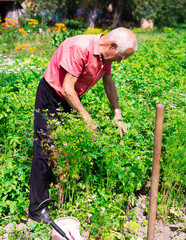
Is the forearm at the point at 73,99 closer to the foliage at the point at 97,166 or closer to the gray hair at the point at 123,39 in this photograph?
the foliage at the point at 97,166

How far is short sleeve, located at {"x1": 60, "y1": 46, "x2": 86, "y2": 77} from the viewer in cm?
254

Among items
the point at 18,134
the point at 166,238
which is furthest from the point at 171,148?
the point at 18,134

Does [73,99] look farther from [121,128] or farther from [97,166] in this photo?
[97,166]

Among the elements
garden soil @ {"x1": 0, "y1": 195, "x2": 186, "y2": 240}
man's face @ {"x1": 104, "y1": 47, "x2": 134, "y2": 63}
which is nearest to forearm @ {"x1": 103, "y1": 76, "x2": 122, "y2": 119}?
man's face @ {"x1": 104, "y1": 47, "x2": 134, "y2": 63}

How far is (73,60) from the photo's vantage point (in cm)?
255

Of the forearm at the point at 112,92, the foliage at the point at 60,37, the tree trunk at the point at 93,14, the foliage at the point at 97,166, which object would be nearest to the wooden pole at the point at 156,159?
the foliage at the point at 97,166

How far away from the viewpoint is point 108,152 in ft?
8.87

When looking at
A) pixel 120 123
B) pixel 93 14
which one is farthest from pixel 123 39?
pixel 93 14

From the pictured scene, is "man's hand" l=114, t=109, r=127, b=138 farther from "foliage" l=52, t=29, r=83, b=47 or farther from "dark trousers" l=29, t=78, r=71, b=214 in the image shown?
"foliage" l=52, t=29, r=83, b=47

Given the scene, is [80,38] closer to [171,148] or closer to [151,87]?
[171,148]

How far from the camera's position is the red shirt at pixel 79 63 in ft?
8.40

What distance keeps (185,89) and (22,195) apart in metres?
3.36

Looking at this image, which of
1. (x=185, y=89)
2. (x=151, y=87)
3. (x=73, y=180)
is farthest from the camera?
(x=185, y=89)

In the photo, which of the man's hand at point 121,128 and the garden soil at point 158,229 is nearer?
the garden soil at point 158,229
